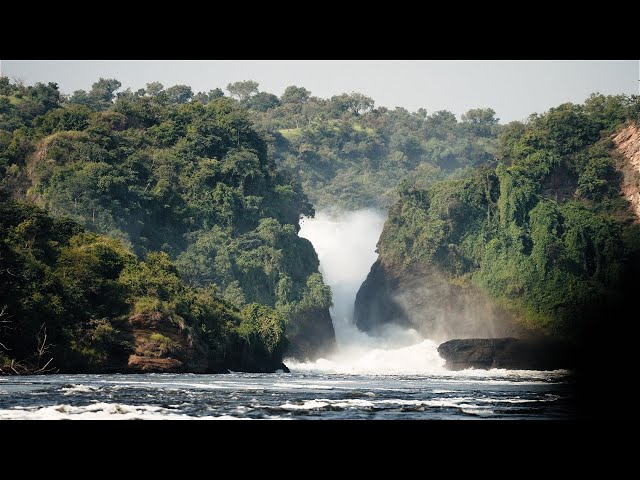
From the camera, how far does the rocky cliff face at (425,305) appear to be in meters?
92.7

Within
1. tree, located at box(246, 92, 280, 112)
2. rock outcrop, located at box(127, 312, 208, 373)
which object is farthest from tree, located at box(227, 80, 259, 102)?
rock outcrop, located at box(127, 312, 208, 373)

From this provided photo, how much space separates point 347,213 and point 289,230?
42.8 m

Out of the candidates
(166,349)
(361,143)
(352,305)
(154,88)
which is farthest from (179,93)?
(166,349)

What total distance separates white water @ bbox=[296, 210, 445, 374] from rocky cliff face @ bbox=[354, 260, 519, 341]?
115 cm

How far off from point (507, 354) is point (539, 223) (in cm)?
1668

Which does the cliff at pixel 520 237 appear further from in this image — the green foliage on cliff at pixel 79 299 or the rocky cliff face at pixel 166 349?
the rocky cliff face at pixel 166 349

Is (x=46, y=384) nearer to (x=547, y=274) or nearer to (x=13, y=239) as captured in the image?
(x=13, y=239)

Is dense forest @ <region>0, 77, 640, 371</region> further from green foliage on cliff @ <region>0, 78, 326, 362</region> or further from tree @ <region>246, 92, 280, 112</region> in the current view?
tree @ <region>246, 92, 280, 112</region>

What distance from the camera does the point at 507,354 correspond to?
76812 millimetres

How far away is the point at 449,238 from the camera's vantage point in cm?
9675

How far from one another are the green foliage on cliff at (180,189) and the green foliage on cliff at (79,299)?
21.3 metres

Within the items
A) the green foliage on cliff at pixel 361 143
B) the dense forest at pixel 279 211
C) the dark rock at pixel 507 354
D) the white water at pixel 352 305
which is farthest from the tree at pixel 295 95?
the dark rock at pixel 507 354

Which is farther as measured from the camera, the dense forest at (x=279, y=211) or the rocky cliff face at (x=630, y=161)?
the rocky cliff face at (x=630, y=161)
